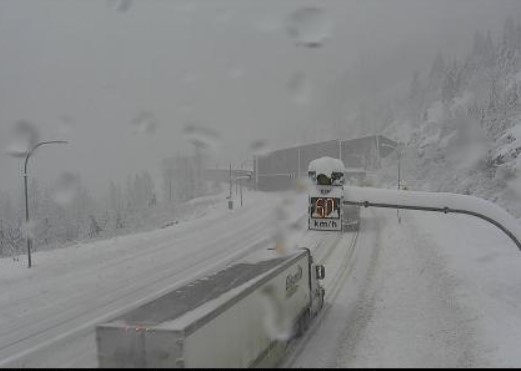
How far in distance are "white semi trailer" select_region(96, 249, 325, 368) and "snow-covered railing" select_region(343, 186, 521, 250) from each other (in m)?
4.23

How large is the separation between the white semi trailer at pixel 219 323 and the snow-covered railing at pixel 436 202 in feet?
13.9

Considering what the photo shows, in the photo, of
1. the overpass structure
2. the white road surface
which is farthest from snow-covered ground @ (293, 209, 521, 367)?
the overpass structure

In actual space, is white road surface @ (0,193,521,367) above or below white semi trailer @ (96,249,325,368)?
below

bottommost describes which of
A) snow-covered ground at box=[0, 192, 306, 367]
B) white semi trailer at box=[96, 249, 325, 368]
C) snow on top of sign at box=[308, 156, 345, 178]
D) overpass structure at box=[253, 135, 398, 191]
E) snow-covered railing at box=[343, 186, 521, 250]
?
snow-covered ground at box=[0, 192, 306, 367]

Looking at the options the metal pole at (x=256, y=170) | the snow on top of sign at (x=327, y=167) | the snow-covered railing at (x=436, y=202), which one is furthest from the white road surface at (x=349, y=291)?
the metal pole at (x=256, y=170)

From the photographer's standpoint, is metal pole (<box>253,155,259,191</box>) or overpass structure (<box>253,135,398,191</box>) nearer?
overpass structure (<box>253,135,398,191</box>)

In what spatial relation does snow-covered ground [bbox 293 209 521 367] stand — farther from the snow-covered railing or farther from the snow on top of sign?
the snow on top of sign

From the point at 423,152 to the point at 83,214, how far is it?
268ft

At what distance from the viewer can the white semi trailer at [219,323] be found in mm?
8859

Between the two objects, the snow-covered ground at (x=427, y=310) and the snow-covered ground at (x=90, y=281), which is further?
the snow-covered ground at (x=90, y=281)

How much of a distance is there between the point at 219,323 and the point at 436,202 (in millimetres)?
11907

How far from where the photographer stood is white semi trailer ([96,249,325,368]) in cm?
886

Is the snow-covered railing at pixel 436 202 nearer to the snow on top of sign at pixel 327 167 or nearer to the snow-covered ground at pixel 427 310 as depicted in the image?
the snow on top of sign at pixel 327 167

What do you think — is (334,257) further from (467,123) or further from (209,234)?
(209,234)
